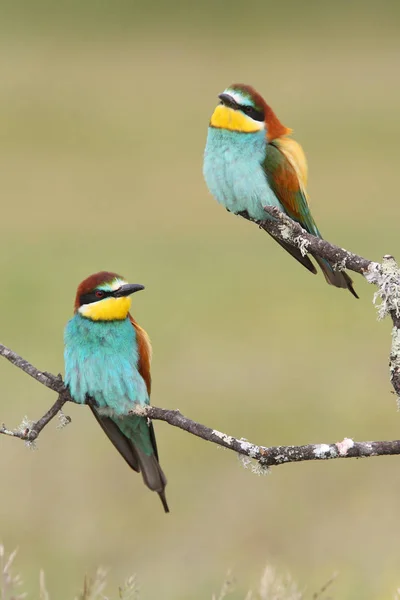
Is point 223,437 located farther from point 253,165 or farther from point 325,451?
point 253,165

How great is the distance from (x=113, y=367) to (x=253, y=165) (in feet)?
2.15

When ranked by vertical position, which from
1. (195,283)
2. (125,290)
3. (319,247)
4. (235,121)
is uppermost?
(235,121)

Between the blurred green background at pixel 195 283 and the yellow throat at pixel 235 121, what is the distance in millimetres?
3453

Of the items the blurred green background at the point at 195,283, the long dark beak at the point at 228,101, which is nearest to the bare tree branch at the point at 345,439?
the long dark beak at the point at 228,101

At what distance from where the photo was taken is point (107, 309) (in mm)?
3398

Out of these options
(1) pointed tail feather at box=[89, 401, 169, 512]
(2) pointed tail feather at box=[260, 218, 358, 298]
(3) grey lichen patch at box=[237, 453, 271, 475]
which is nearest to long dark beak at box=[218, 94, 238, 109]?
(2) pointed tail feather at box=[260, 218, 358, 298]

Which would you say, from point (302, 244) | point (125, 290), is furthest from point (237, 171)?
point (302, 244)

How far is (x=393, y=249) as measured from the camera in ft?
47.4

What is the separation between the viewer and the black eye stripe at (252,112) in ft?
10.6

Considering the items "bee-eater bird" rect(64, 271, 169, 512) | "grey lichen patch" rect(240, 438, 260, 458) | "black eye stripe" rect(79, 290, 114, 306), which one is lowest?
"bee-eater bird" rect(64, 271, 169, 512)

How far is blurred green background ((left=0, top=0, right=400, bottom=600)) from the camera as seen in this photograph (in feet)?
27.8

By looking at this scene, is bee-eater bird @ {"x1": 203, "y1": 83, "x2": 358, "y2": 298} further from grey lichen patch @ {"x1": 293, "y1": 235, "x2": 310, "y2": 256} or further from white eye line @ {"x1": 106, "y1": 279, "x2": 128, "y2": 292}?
grey lichen patch @ {"x1": 293, "y1": 235, "x2": 310, "y2": 256}

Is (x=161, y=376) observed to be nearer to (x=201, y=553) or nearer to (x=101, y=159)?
(x=201, y=553)

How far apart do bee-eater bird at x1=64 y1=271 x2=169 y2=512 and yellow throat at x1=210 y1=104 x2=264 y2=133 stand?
1.61 ft
